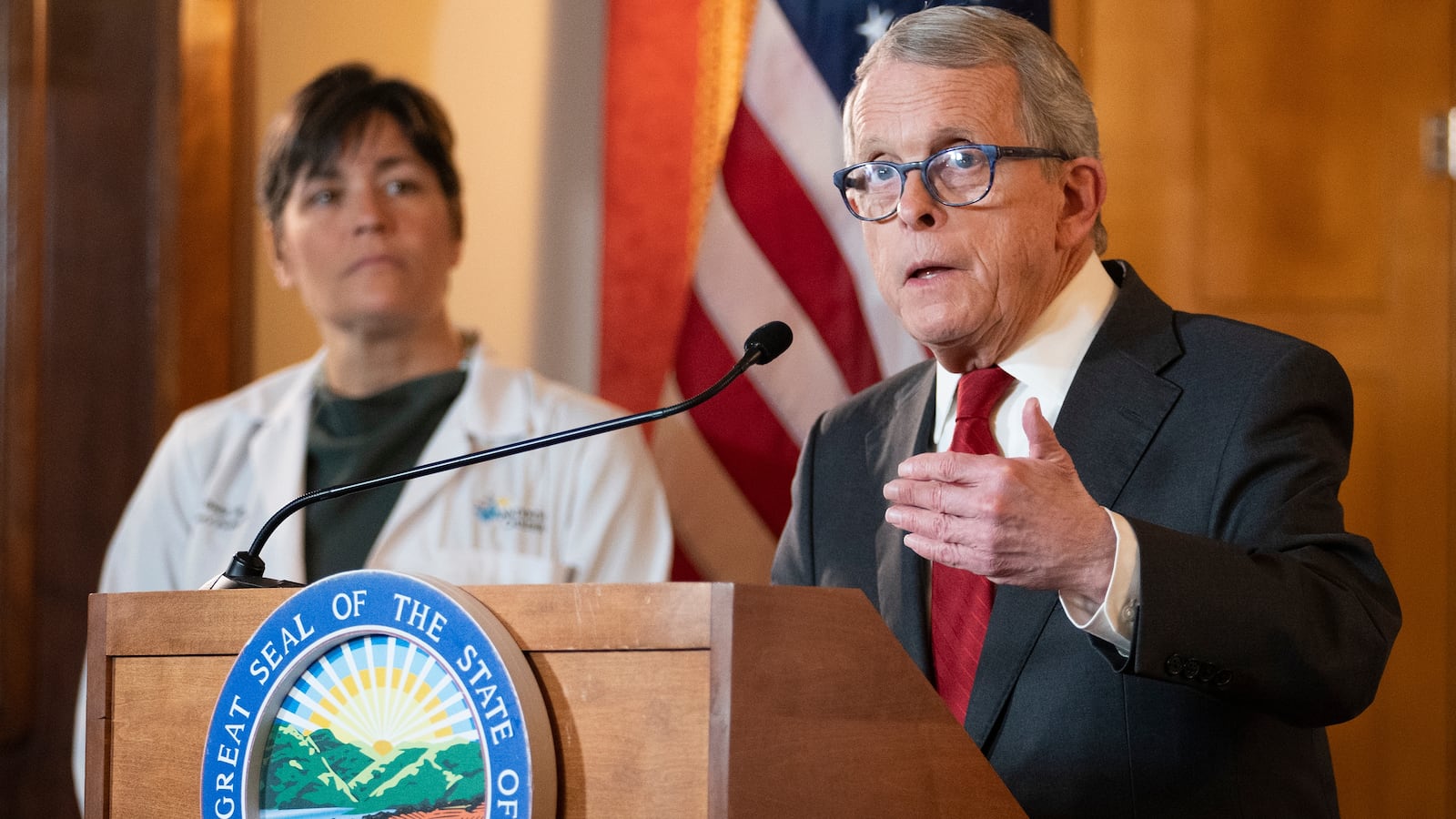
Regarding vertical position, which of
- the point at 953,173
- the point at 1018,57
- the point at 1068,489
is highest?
the point at 1018,57

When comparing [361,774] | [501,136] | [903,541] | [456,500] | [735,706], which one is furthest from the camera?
[501,136]

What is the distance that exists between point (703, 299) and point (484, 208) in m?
0.69

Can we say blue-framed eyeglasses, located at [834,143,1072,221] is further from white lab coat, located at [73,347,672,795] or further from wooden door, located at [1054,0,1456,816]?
wooden door, located at [1054,0,1456,816]

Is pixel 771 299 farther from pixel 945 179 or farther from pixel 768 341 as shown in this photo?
pixel 768 341

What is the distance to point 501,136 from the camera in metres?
3.34

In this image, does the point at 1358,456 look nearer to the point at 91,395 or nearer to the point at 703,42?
the point at 703,42

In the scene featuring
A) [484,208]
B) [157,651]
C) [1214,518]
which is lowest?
[157,651]

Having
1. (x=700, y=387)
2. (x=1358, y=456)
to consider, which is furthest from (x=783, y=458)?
(x=1358, y=456)

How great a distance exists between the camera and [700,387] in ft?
9.61

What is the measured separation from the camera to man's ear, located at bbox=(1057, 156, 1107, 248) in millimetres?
1688

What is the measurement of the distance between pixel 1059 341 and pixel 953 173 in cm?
23

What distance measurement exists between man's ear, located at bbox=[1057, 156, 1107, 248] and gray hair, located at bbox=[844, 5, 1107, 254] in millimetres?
18

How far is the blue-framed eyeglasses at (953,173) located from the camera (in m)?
1.60

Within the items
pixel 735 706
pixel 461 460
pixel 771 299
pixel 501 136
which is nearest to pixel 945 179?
pixel 461 460
